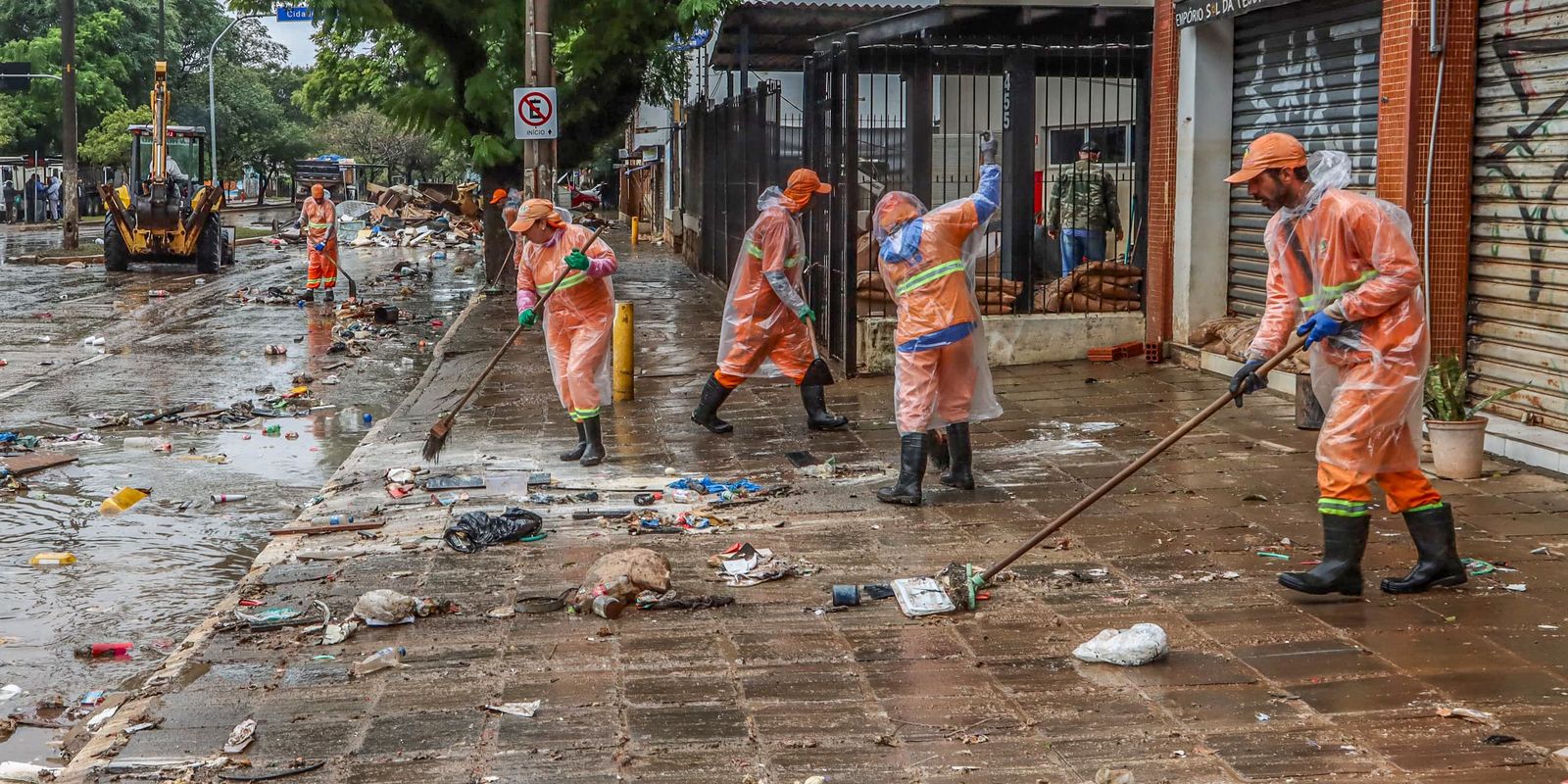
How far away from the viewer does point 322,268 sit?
69.9 feet

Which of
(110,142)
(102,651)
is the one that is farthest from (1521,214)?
(110,142)

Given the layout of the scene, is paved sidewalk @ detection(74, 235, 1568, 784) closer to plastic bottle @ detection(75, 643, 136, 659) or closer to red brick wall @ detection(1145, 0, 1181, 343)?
plastic bottle @ detection(75, 643, 136, 659)

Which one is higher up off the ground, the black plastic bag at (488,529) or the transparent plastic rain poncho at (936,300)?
the transparent plastic rain poncho at (936,300)

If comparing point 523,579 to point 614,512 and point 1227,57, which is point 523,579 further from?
point 1227,57

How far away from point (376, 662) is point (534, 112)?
33.7ft

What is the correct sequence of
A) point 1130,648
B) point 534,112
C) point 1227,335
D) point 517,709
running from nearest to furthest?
1. point 517,709
2. point 1130,648
3. point 1227,335
4. point 534,112

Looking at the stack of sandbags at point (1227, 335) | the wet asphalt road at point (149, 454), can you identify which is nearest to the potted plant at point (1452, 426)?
the stack of sandbags at point (1227, 335)

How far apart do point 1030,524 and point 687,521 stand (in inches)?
65.3

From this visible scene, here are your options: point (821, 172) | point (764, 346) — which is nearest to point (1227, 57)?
point (821, 172)

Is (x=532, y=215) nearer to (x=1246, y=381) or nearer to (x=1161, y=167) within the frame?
(x=1246, y=381)

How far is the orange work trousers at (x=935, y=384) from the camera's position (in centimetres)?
786

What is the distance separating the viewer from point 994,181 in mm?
7820

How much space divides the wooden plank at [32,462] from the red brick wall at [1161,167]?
819cm

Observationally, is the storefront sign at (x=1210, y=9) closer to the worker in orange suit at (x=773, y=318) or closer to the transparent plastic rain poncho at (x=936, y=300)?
the worker in orange suit at (x=773, y=318)
